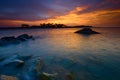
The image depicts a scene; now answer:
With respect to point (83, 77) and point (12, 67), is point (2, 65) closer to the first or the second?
point (12, 67)

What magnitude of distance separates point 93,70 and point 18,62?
191 inches

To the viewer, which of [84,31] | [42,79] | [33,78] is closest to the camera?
[42,79]

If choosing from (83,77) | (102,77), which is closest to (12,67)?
(83,77)

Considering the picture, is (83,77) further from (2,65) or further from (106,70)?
(2,65)

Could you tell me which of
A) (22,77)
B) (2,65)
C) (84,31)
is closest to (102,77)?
(22,77)

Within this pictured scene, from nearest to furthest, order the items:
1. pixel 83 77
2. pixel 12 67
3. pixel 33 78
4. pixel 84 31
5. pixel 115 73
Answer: pixel 33 78, pixel 83 77, pixel 115 73, pixel 12 67, pixel 84 31

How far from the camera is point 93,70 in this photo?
25.2 feet

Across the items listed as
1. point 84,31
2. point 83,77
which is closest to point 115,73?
point 83,77

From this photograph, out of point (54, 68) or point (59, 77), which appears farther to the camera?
point (54, 68)

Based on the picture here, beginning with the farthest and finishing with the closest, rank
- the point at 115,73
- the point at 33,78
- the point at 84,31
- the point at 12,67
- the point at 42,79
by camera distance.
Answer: the point at 84,31 < the point at 12,67 < the point at 115,73 < the point at 33,78 < the point at 42,79

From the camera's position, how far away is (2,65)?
7988 millimetres

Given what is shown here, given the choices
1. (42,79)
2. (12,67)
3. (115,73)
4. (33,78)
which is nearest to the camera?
(42,79)

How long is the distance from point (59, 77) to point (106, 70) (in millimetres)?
3153

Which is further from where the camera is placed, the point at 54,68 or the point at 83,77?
the point at 54,68
